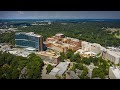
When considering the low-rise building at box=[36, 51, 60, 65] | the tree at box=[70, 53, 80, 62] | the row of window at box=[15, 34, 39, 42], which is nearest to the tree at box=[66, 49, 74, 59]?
the tree at box=[70, 53, 80, 62]

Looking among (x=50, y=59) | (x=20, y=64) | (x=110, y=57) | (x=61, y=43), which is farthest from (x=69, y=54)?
(x=20, y=64)

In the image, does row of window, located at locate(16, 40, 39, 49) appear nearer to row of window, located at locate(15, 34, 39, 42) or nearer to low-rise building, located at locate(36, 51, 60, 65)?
row of window, located at locate(15, 34, 39, 42)

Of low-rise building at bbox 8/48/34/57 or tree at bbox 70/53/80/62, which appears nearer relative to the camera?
low-rise building at bbox 8/48/34/57

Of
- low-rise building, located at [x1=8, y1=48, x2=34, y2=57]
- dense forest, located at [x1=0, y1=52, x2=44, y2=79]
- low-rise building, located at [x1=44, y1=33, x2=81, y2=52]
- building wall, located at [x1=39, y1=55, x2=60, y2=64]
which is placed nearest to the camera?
dense forest, located at [x1=0, y1=52, x2=44, y2=79]

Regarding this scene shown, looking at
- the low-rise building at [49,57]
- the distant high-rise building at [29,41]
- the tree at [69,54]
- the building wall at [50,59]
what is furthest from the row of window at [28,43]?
the tree at [69,54]

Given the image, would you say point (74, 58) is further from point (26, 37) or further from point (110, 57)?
point (26, 37)

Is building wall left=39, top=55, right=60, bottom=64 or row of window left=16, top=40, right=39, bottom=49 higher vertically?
row of window left=16, top=40, right=39, bottom=49
